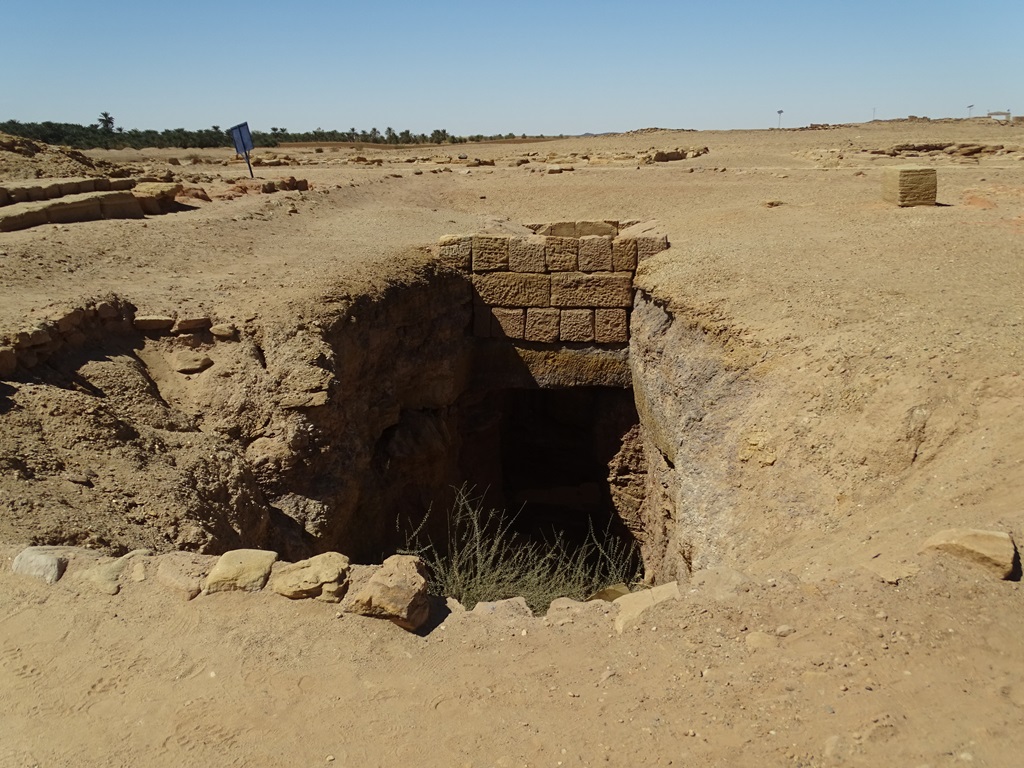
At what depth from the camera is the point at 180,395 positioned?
20.7ft

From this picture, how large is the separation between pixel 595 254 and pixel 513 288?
3.29 feet

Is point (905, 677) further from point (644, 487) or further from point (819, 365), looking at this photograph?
point (644, 487)

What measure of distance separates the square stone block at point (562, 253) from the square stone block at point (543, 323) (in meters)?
0.50

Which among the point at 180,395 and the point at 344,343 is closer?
the point at 180,395

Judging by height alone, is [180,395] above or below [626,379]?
above

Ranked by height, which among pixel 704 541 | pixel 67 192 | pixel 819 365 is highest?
pixel 67 192

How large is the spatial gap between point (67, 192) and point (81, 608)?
8270 millimetres

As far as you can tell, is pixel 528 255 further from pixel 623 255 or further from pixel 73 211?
pixel 73 211

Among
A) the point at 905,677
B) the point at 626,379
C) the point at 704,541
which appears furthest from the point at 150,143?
the point at 905,677

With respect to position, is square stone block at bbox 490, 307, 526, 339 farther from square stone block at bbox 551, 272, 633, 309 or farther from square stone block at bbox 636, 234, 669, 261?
square stone block at bbox 636, 234, 669, 261

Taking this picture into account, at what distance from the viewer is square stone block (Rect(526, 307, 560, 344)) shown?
29.7 feet

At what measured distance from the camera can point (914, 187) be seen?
398 inches

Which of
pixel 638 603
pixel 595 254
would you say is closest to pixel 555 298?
pixel 595 254

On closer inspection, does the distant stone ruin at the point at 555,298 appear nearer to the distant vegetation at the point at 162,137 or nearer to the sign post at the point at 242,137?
the sign post at the point at 242,137
